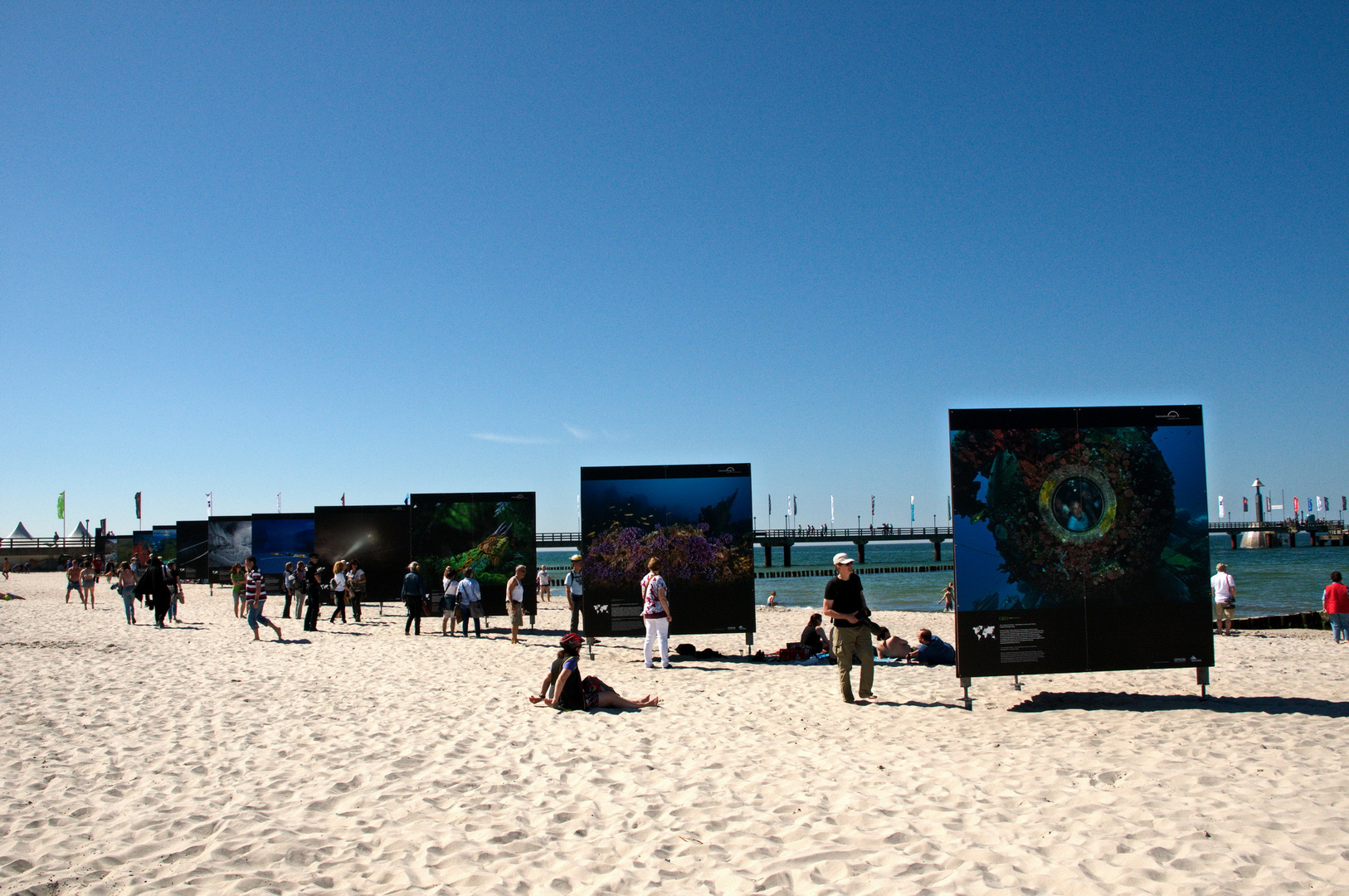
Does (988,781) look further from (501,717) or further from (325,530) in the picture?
(325,530)

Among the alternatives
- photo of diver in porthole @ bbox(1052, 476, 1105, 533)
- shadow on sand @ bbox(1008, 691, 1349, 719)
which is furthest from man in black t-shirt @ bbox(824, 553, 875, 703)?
photo of diver in porthole @ bbox(1052, 476, 1105, 533)

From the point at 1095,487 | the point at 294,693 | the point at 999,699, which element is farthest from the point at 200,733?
the point at 1095,487

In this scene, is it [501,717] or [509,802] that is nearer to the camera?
[509,802]

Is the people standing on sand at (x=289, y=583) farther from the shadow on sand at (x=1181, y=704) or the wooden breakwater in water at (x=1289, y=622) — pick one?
the wooden breakwater in water at (x=1289, y=622)

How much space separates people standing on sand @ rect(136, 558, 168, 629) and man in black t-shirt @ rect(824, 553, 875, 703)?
49.4 feet

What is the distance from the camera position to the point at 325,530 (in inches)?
811

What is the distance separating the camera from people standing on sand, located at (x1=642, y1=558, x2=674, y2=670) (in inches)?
458

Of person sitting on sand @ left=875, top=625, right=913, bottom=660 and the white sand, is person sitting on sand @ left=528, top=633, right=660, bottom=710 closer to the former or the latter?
the white sand

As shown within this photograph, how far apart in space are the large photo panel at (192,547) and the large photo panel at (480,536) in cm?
2112

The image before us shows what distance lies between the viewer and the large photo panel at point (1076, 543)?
8.59m

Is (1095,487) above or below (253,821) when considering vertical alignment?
above

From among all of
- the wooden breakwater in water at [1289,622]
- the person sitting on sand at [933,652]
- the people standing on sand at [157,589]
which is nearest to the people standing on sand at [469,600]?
the people standing on sand at [157,589]

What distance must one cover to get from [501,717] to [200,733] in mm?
2648

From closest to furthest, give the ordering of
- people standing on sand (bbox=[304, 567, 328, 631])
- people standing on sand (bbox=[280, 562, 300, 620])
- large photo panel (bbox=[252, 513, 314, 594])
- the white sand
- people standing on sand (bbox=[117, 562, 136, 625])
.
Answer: the white sand, people standing on sand (bbox=[304, 567, 328, 631]), people standing on sand (bbox=[117, 562, 136, 625]), people standing on sand (bbox=[280, 562, 300, 620]), large photo panel (bbox=[252, 513, 314, 594])
